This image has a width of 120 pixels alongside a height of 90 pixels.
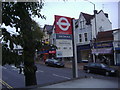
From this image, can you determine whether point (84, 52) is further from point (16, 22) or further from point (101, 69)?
point (16, 22)

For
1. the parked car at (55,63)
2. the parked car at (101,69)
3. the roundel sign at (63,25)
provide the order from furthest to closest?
the parked car at (55,63)
the parked car at (101,69)
the roundel sign at (63,25)

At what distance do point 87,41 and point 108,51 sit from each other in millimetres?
5916

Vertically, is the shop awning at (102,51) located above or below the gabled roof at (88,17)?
below

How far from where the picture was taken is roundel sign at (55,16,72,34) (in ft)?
19.9

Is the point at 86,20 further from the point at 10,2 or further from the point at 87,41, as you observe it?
the point at 10,2

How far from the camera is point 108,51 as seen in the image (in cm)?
2641

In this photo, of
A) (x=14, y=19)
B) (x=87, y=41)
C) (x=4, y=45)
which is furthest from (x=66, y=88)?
(x=87, y=41)

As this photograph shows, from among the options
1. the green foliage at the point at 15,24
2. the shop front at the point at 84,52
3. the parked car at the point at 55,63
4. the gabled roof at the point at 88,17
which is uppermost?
the gabled roof at the point at 88,17

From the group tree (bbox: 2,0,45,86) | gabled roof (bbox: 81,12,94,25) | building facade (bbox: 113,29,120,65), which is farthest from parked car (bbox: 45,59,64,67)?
tree (bbox: 2,0,45,86)

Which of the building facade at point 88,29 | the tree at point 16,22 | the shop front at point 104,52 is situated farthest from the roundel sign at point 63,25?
the building facade at point 88,29

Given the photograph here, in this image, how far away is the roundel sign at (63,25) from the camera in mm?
6055

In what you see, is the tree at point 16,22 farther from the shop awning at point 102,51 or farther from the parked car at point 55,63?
the shop awning at point 102,51

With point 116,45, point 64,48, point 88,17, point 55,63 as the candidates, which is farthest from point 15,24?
point 88,17

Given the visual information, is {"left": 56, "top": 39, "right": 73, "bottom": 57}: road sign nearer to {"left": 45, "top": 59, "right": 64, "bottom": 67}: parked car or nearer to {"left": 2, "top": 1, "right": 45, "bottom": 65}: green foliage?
{"left": 2, "top": 1, "right": 45, "bottom": 65}: green foliage
